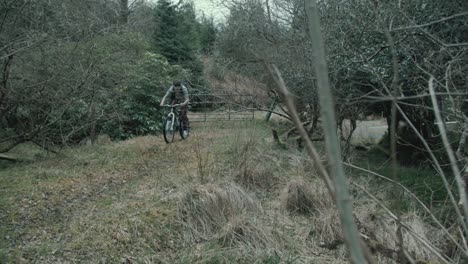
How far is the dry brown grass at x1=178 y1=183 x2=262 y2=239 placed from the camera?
595 centimetres

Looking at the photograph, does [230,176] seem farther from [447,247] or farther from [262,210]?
[447,247]

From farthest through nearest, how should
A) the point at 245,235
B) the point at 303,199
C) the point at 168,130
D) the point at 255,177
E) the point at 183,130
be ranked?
the point at 183,130, the point at 168,130, the point at 255,177, the point at 303,199, the point at 245,235

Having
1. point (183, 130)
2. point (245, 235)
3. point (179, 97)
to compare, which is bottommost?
point (245, 235)

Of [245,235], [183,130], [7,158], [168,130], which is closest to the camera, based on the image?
[245,235]

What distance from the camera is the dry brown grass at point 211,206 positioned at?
A: 5.95 metres

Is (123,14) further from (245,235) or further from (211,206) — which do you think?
(245,235)

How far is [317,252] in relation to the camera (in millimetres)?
5625

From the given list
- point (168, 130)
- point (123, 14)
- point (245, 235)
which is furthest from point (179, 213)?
point (123, 14)

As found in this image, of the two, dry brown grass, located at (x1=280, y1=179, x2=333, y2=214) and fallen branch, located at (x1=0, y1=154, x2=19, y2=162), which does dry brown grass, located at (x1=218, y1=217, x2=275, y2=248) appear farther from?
fallen branch, located at (x1=0, y1=154, x2=19, y2=162)

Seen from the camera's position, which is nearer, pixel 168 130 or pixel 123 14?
pixel 168 130

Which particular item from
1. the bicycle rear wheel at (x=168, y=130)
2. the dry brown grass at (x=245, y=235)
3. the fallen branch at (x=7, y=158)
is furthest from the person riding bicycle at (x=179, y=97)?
the dry brown grass at (x=245, y=235)

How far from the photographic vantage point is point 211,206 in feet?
20.3

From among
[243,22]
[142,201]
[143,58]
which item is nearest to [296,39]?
[243,22]

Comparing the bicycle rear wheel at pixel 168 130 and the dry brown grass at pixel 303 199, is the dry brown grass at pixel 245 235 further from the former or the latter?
the bicycle rear wheel at pixel 168 130
